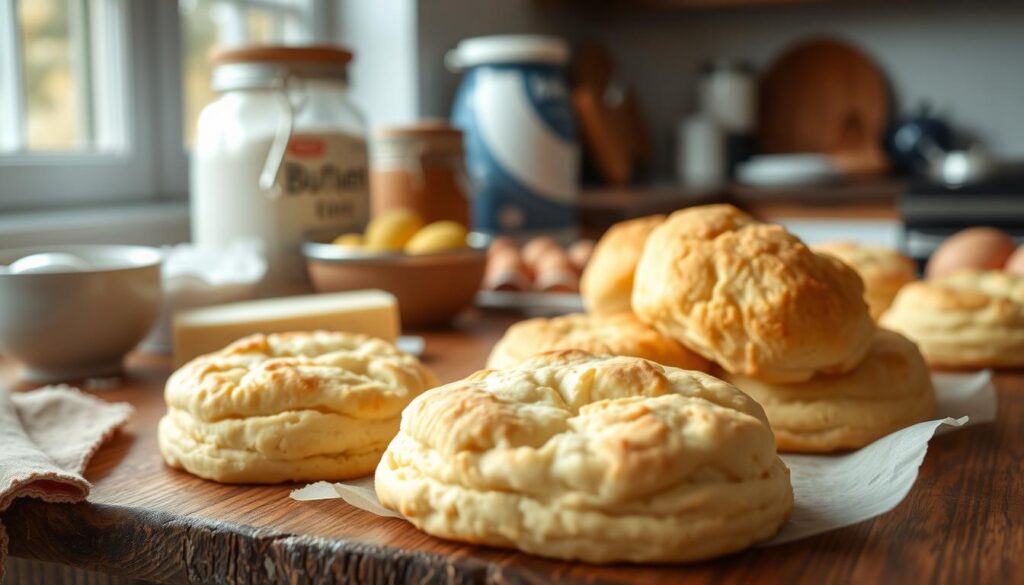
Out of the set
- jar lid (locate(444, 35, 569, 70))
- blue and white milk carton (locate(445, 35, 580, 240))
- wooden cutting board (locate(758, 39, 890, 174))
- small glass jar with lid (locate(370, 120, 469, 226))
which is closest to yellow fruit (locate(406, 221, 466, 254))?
small glass jar with lid (locate(370, 120, 469, 226))

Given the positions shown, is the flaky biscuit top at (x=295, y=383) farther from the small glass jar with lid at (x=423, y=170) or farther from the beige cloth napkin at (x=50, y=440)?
the small glass jar with lid at (x=423, y=170)

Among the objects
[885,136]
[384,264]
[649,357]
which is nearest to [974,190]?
[885,136]

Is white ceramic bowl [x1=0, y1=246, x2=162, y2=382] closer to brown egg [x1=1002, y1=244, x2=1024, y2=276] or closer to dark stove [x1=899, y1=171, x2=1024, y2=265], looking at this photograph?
brown egg [x1=1002, y1=244, x2=1024, y2=276]

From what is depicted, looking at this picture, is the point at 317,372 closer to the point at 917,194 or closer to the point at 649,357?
the point at 649,357

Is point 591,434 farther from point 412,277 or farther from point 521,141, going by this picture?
point 521,141

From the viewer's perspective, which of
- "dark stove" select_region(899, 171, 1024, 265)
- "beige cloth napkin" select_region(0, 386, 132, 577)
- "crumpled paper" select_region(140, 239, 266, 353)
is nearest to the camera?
"beige cloth napkin" select_region(0, 386, 132, 577)

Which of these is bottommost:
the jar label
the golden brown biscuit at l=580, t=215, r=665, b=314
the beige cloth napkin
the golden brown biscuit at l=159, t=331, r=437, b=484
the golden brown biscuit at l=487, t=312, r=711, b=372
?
the beige cloth napkin
